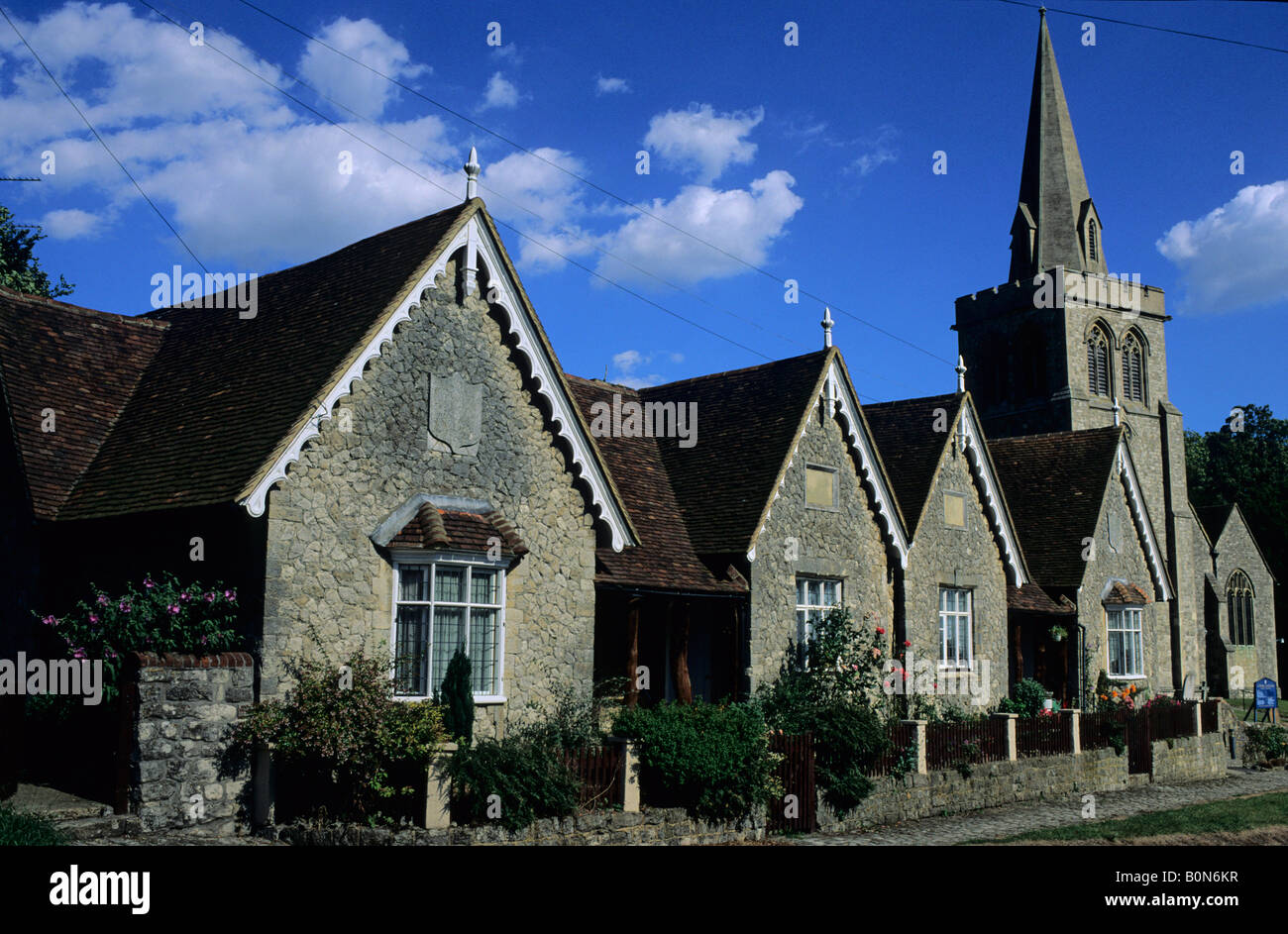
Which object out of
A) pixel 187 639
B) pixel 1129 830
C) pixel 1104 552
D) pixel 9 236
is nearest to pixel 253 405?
pixel 187 639

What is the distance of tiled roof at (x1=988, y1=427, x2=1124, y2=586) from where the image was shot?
31.2m

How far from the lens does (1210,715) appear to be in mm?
28859

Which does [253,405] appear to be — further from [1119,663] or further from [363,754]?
[1119,663]

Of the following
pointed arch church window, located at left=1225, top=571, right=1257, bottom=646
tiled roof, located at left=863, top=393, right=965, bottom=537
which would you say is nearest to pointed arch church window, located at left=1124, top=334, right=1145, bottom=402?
pointed arch church window, located at left=1225, top=571, right=1257, bottom=646

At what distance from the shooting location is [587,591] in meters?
18.1

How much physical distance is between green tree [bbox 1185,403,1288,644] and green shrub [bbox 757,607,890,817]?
177 ft

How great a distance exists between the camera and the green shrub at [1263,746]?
3053 cm

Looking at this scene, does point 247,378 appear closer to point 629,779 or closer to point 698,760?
point 629,779

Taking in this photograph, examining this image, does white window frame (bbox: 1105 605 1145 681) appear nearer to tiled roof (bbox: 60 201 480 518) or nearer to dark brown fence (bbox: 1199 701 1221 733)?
dark brown fence (bbox: 1199 701 1221 733)

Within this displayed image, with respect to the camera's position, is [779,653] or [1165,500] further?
[1165,500]

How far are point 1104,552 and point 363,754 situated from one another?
24.1m

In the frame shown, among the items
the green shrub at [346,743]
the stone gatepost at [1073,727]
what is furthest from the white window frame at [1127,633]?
the green shrub at [346,743]

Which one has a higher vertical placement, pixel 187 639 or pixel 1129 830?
pixel 187 639
